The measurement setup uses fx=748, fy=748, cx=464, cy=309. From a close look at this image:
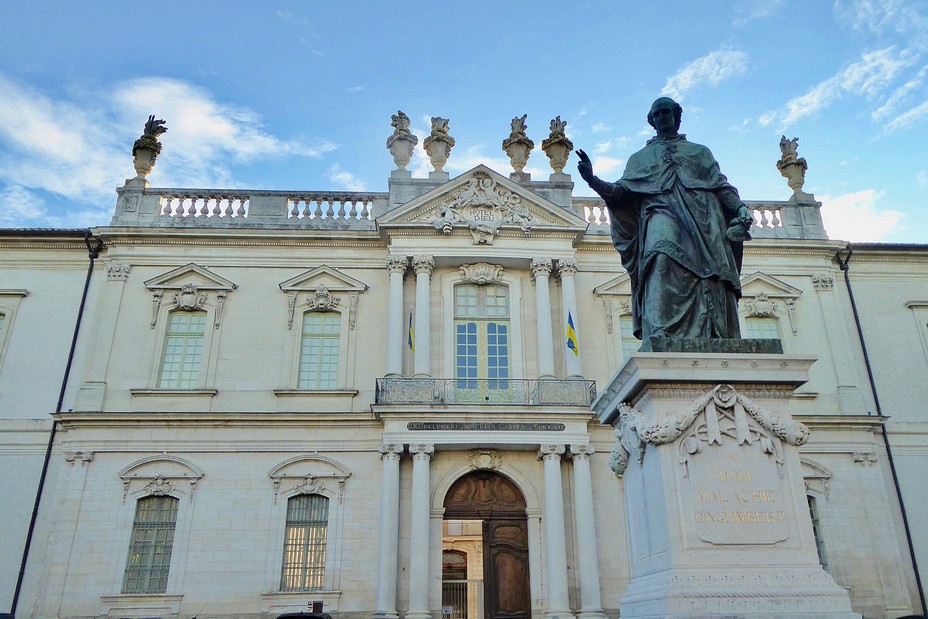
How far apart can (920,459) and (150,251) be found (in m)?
19.2

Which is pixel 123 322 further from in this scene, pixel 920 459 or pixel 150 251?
pixel 920 459

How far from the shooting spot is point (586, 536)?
15570 millimetres

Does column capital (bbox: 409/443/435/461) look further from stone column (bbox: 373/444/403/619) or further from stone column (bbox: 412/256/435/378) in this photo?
stone column (bbox: 412/256/435/378)

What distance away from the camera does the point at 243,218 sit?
1894cm

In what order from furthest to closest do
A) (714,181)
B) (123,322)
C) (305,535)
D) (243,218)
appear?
(243,218)
(123,322)
(305,535)
(714,181)

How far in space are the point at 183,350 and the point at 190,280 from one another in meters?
1.77

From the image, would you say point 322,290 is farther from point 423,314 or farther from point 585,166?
point 585,166

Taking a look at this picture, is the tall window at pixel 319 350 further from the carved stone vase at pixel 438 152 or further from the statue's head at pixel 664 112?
the statue's head at pixel 664 112

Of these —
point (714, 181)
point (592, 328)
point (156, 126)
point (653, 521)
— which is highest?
point (156, 126)

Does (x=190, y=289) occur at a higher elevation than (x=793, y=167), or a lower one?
lower

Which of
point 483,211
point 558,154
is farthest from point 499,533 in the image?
point 558,154

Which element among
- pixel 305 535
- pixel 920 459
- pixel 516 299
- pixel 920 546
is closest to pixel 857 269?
pixel 920 459

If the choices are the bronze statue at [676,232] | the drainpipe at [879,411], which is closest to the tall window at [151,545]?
the bronze statue at [676,232]

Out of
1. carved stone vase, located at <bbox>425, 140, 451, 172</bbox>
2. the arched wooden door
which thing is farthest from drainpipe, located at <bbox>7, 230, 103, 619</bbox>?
the arched wooden door
